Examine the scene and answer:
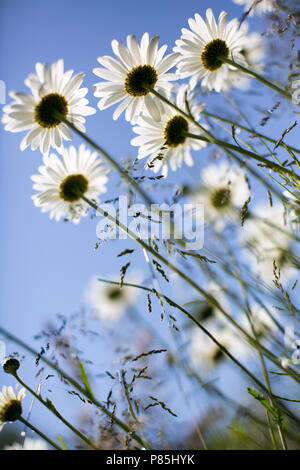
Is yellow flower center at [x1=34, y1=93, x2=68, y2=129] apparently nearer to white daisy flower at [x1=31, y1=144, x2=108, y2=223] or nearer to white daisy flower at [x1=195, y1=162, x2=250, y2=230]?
white daisy flower at [x1=31, y1=144, x2=108, y2=223]

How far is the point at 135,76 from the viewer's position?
104 cm

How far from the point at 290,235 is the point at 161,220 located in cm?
37

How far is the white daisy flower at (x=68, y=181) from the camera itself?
50.3 inches

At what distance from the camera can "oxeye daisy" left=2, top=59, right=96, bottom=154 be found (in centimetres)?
92

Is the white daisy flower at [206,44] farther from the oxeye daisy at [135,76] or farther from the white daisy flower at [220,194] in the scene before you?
the white daisy flower at [220,194]

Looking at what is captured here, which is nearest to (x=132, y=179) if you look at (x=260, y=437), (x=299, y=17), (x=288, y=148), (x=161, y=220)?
(x=161, y=220)

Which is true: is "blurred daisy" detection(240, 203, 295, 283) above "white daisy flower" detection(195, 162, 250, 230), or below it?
below

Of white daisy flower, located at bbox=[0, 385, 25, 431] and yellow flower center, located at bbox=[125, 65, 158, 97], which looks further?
yellow flower center, located at bbox=[125, 65, 158, 97]

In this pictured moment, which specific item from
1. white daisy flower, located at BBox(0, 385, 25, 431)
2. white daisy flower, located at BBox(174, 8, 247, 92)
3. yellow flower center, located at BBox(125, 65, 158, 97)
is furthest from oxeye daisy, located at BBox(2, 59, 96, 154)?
white daisy flower, located at BBox(0, 385, 25, 431)

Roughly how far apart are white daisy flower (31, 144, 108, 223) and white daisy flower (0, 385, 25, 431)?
542 millimetres

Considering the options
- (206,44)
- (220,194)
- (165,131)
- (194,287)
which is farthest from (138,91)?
(220,194)

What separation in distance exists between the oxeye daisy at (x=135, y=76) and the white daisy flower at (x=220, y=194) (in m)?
0.32

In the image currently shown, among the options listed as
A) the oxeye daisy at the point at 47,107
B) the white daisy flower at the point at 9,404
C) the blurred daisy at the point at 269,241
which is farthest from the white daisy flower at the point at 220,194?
the white daisy flower at the point at 9,404

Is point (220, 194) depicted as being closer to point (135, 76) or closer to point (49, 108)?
point (135, 76)
